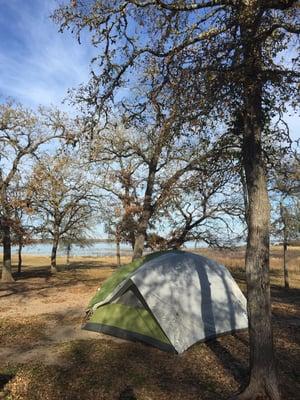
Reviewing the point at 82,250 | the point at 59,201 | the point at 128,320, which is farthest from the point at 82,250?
the point at 128,320

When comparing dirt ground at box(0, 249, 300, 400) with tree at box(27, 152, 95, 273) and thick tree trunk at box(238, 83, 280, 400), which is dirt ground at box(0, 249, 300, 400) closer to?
thick tree trunk at box(238, 83, 280, 400)

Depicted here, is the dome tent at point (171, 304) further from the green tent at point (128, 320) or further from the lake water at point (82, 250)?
the lake water at point (82, 250)

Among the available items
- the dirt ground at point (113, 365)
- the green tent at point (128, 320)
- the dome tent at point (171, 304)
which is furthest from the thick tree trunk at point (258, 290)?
the green tent at point (128, 320)

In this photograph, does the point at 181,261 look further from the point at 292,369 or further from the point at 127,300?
the point at 292,369

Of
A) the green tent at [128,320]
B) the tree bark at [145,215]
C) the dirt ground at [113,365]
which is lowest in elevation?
the dirt ground at [113,365]

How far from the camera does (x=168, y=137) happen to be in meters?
9.64

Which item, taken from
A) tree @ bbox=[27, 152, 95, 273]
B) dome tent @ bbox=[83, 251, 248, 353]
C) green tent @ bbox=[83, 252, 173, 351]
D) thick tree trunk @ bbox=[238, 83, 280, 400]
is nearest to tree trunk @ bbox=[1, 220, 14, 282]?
tree @ bbox=[27, 152, 95, 273]

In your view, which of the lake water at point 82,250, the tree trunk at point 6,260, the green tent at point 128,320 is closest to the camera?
the green tent at point 128,320

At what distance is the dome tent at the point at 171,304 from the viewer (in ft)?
33.3

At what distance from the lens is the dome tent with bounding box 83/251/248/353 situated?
10.1m

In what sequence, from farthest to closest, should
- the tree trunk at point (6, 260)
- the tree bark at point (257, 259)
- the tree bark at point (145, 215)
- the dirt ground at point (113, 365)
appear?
the tree trunk at point (6, 260)
the tree bark at point (145, 215)
the dirt ground at point (113, 365)
the tree bark at point (257, 259)

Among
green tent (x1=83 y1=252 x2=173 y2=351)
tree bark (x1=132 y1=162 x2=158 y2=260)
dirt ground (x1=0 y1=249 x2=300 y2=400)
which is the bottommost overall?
dirt ground (x1=0 y1=249 x2=300 y2=400)

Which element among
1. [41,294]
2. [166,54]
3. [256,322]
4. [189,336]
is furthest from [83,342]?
[41,294]

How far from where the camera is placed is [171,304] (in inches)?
413
